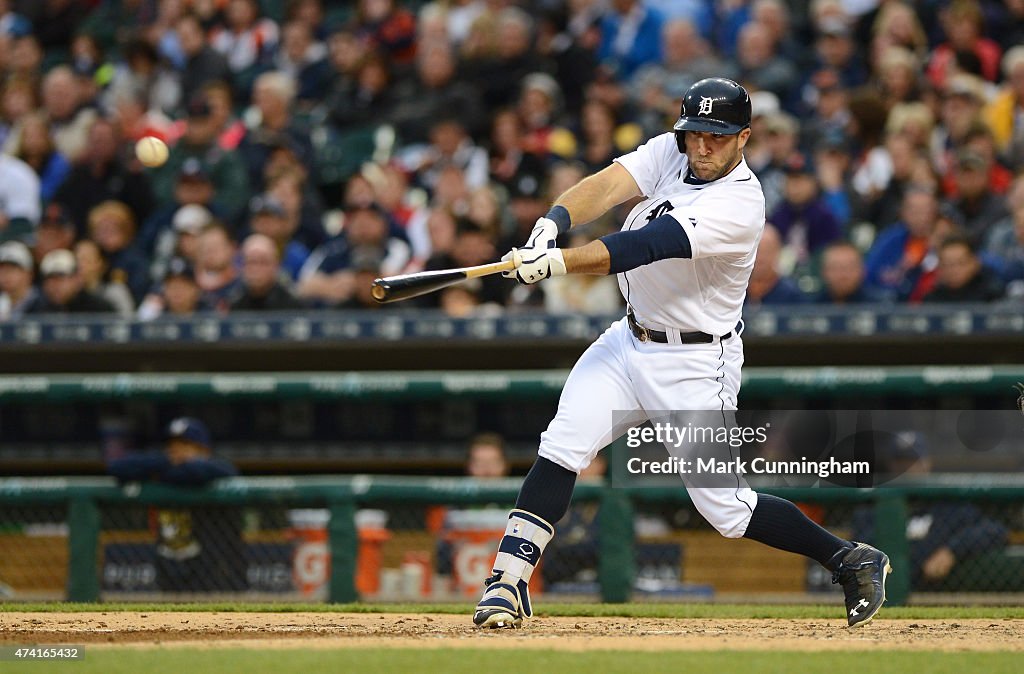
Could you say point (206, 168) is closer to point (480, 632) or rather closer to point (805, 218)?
point (805, 218)

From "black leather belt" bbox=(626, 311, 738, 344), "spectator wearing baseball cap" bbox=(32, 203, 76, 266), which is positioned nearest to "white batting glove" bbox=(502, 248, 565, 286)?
"black leather belt" bbox=(626, 311, 738, 344)

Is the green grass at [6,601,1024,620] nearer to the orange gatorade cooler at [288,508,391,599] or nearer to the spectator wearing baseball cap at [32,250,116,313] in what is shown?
the orange gatorade cooler at [288,508,391,599]

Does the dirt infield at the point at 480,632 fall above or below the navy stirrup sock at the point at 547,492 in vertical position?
below

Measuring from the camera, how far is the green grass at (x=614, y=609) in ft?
19.5

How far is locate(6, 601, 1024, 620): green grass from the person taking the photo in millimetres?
5945

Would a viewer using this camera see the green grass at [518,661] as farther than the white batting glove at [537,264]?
No

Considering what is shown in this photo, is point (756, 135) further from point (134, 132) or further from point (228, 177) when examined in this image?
point (134, 132)

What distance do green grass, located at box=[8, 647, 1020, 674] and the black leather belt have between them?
1021 mm

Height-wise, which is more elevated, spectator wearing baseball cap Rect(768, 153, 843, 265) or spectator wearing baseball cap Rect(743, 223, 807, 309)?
spectator wearing baseball cap Rect(768, 153, 843, 265)

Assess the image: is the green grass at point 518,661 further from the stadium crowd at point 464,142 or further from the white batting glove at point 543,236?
the stadium crowd at point 464,142

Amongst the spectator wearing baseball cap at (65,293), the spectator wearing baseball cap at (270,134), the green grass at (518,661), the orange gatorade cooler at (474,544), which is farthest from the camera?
the spectator wearing baseball cap at (270,134)

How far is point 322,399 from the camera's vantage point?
7328 mm

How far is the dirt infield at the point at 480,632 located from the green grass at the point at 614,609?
20cm

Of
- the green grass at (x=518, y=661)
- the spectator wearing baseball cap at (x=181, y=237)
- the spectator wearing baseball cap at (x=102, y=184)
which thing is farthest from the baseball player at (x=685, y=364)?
the spectator wearing baseball cap at (x=102, y=184)
